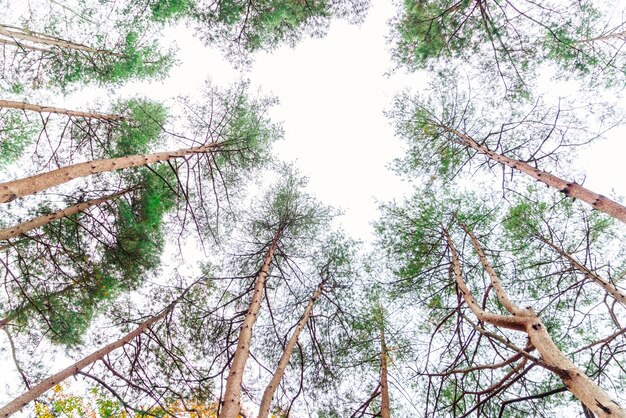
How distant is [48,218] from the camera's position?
574 cm

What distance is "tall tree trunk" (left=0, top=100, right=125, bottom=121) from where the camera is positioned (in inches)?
224

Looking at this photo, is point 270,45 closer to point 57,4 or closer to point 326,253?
point 57,4

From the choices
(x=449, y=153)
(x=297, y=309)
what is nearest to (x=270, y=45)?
(x=449, y=153)

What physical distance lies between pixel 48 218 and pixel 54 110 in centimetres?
200

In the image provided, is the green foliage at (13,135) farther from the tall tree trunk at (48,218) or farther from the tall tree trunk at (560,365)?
the tall tree trunk at (560,365)

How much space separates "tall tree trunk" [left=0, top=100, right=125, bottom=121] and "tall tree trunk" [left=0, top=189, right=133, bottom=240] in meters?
1.66

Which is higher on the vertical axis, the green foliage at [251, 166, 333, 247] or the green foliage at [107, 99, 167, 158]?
the green foliage at [107, 99, 167, 158]

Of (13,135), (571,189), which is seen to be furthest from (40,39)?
(571,189)

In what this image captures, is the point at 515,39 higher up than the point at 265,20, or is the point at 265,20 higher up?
the point at 265,20

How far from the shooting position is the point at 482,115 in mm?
7426

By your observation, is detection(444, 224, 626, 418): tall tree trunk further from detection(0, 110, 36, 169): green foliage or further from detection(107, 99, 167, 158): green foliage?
detection(0, 110, 36, 169): green foliage

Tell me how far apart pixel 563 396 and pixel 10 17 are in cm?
1388

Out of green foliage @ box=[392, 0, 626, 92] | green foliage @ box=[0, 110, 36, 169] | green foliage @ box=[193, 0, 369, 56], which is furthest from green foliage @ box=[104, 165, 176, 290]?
green foliage @ box=[392, 0, 626, 92]

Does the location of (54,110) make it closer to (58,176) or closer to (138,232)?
(138,232)
